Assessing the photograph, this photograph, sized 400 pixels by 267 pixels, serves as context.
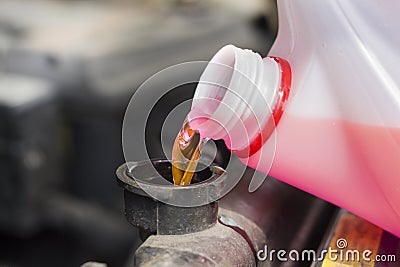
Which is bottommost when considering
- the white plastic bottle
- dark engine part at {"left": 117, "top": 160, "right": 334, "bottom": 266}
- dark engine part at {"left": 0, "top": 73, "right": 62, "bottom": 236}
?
dark engine part at {"left": 0, "top": 73, "right": 62, "bottom": 236}

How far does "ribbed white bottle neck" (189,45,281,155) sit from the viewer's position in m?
0.42

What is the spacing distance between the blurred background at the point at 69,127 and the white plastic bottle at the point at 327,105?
28.1 inches

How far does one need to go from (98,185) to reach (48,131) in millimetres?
160

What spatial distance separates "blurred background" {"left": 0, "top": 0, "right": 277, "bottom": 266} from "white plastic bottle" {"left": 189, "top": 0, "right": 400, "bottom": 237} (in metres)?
0.71

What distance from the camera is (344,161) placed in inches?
17.6

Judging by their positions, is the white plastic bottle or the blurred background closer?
the white plastic bottle

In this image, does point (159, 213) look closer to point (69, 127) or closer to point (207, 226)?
point (207, 226)

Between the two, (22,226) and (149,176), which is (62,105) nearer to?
(22,226)

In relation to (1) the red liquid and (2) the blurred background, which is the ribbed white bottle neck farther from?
(2) the blurred background

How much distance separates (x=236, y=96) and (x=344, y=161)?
101 mm

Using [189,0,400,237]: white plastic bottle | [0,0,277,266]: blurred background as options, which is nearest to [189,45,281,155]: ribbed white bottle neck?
[189,0,400,237]: white plastic bottle

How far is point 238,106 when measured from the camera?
16.3 inches

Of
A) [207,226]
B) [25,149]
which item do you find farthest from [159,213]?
[25,149]

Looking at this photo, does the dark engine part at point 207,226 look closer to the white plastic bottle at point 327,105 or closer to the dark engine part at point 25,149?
the white plastic bottle at point 327,105
